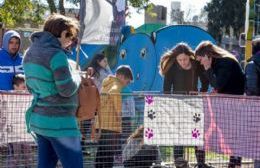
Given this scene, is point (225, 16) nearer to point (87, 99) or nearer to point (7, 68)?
point (7, 68)

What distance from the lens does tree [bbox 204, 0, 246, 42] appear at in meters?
52.5

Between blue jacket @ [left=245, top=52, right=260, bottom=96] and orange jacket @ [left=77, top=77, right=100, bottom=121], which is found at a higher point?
blue jacket @ [left=245, top=52, right=260, bottom=96]

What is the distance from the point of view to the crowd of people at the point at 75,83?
4.73 m

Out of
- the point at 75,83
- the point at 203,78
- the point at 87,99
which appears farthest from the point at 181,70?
the point at 75,83

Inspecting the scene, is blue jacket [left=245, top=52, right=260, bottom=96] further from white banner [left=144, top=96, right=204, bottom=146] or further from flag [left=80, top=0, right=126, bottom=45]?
flag [left=80, top=0, right=126, bottom=45]

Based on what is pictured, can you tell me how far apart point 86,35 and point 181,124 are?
1.52 m

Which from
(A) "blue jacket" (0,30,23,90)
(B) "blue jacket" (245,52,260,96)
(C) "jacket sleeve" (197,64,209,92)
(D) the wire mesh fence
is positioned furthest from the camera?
(C) "jacket sleeve" (197,64,209,92)

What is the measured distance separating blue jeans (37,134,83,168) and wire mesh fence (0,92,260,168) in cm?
139

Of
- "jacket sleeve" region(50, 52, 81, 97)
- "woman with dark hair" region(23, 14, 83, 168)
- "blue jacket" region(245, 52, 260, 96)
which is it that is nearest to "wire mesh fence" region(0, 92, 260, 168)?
"blue jacket" region(245, 52, 260, 96)

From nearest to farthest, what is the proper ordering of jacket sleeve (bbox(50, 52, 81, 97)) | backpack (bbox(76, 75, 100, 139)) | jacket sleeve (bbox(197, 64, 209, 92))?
jacket sleeve (bbox(50, 52, 81, 97)) < backpack (bbox(76, 75, 100, 139)) < jacket sleeve (bbox(197, 64, 209, 92))

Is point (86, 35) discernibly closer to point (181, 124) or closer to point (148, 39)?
point (181, 124)

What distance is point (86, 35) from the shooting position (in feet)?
22.3

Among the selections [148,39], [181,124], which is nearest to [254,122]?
[181,124]

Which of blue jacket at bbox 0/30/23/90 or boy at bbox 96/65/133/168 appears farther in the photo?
blue jacket at bbox 0/30/23/90
